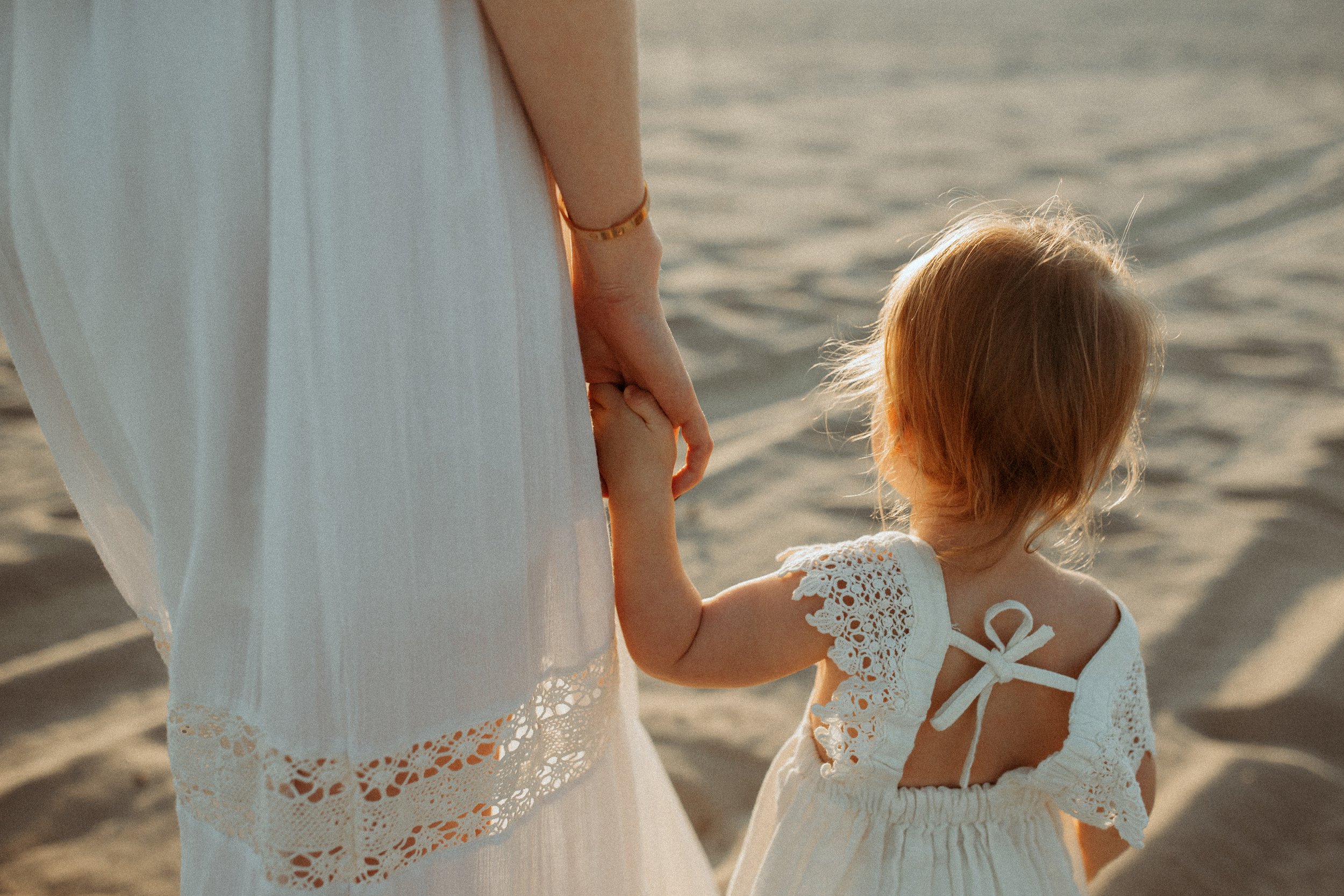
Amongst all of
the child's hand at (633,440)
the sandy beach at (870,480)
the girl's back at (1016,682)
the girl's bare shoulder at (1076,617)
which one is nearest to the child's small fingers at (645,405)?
the child's hand at (633,440)

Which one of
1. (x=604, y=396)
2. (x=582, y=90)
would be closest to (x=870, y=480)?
(x=604, y=396)

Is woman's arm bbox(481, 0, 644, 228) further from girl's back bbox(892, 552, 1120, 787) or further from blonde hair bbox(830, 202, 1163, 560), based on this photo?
girl's back bbox(892, 552, 1120, 787)

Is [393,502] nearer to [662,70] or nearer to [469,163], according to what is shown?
[469,163]

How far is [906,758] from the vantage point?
1.38 metres

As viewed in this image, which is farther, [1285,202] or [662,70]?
[662,70]

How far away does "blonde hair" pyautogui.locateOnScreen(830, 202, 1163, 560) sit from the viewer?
133 cm

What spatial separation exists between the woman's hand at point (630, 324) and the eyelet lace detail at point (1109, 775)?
0.62 m

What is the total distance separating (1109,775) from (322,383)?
1058mm

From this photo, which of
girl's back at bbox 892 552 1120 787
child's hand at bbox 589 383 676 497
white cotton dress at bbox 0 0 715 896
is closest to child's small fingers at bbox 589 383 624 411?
child's hand at bbox 589 383 676 497

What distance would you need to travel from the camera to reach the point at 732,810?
231 cm

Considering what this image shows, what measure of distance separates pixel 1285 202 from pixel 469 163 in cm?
697

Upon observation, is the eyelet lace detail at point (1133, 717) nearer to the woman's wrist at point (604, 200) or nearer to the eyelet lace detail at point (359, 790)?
the eyelet lace detail at point (359, 790)

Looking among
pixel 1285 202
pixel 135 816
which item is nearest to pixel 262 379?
pixel 135 816

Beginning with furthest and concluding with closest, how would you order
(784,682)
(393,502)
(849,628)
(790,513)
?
(790,513), (784,682), (849,628), (393,502)
